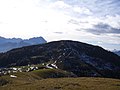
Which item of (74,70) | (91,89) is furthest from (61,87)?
(74,70)

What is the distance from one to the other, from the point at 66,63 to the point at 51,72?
6655cm

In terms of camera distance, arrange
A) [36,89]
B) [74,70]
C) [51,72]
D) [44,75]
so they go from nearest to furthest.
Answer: [36,89] < [44,75] < [51,72] < [74,70]

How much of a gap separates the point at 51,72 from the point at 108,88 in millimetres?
62854

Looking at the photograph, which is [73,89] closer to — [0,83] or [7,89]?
[7,89]

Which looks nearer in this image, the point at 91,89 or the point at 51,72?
the point at 91,89

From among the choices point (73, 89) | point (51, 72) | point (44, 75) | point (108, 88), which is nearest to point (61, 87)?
point (73, 89)

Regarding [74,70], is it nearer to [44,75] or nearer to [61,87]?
[44,75]

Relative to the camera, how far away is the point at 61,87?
245ft

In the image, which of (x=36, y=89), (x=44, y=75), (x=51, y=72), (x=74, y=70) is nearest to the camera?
(x=36, y=89)

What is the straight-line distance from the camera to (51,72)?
13375cm

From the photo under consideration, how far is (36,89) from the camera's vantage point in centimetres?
7219

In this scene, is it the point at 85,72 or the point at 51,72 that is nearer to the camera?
the point at 51,72

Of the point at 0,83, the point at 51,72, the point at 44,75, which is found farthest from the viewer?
the point at 51,72

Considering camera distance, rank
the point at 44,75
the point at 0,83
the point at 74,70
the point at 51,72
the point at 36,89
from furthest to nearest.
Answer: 1. the point at 74,70
2. the point at 51,72
3. the point at 44,75
4. the point at 0,83
5. the point at 36,89
